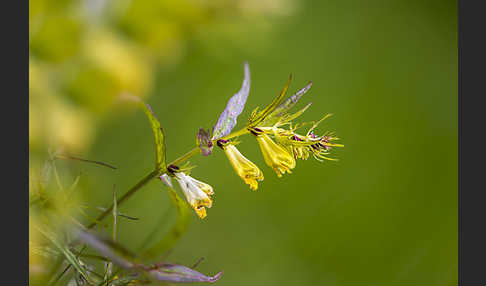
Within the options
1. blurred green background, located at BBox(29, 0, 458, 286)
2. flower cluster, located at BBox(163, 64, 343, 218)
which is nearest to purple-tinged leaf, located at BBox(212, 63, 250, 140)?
flower cluster, located at BBox(163, 64, 343, 218)

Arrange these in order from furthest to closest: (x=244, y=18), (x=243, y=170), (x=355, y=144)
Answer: (x=355, y=144) < (x=244, y=18) < (x=243, y=170)

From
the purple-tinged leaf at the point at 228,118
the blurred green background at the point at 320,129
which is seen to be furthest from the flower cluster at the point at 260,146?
the blurred green background at the point at 320,129

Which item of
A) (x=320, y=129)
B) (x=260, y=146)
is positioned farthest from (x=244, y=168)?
(x=320, y=129)

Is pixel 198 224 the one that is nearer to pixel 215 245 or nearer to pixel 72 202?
pixel 215 245

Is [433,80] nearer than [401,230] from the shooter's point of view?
No

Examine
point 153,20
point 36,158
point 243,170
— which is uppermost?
point 153,20

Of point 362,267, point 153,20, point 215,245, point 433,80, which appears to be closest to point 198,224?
point 215,245

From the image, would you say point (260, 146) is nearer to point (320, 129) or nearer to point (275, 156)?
point (275, 156)

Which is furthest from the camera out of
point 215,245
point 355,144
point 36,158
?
point 355,144

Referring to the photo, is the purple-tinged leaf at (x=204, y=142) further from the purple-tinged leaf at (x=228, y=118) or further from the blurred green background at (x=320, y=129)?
the blurred green background at (x=320, y=129)
